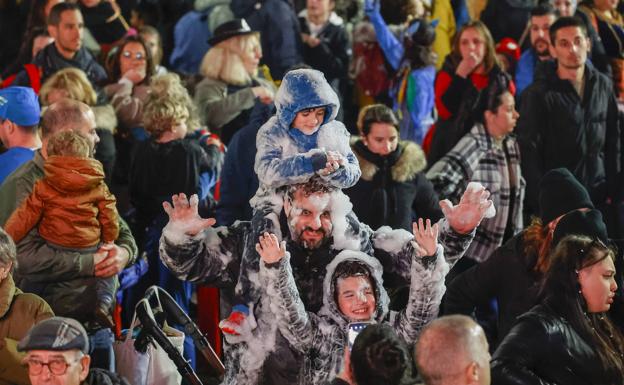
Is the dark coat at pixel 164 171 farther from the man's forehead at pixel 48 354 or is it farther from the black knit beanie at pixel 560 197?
the man's forehead at pixel 48 354

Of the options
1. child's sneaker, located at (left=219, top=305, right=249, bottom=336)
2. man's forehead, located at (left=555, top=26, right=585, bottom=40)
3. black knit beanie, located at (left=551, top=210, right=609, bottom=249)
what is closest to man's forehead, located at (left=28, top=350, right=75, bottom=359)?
child's sneaker, located at (left=219, top=305, right=249, bottom=336)

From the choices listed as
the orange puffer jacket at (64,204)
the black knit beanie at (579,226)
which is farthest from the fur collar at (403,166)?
the orange puffer jacket at (64,204)

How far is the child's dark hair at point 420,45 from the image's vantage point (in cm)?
1137

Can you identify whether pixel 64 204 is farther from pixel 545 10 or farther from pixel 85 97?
pixel 545 10

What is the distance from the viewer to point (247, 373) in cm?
668

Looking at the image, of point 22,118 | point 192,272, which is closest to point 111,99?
point 22,118

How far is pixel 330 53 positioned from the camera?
11797 mm

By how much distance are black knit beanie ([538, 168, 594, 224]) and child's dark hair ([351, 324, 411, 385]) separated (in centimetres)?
Answer: 216

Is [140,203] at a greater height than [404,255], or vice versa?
[404,255]

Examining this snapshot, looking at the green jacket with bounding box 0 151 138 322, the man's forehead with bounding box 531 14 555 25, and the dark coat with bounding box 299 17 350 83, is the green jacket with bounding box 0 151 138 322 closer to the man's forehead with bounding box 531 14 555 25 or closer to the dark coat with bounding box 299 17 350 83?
the dark coat with bounding box 299 17 350 83

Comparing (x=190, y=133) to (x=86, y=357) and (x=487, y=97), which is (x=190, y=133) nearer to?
(x=487, y=97)

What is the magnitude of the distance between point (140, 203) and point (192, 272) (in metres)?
2.57

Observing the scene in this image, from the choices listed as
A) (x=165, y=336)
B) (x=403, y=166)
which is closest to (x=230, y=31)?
(x=403, y=166)

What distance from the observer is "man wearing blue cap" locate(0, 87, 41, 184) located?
8.34 m
